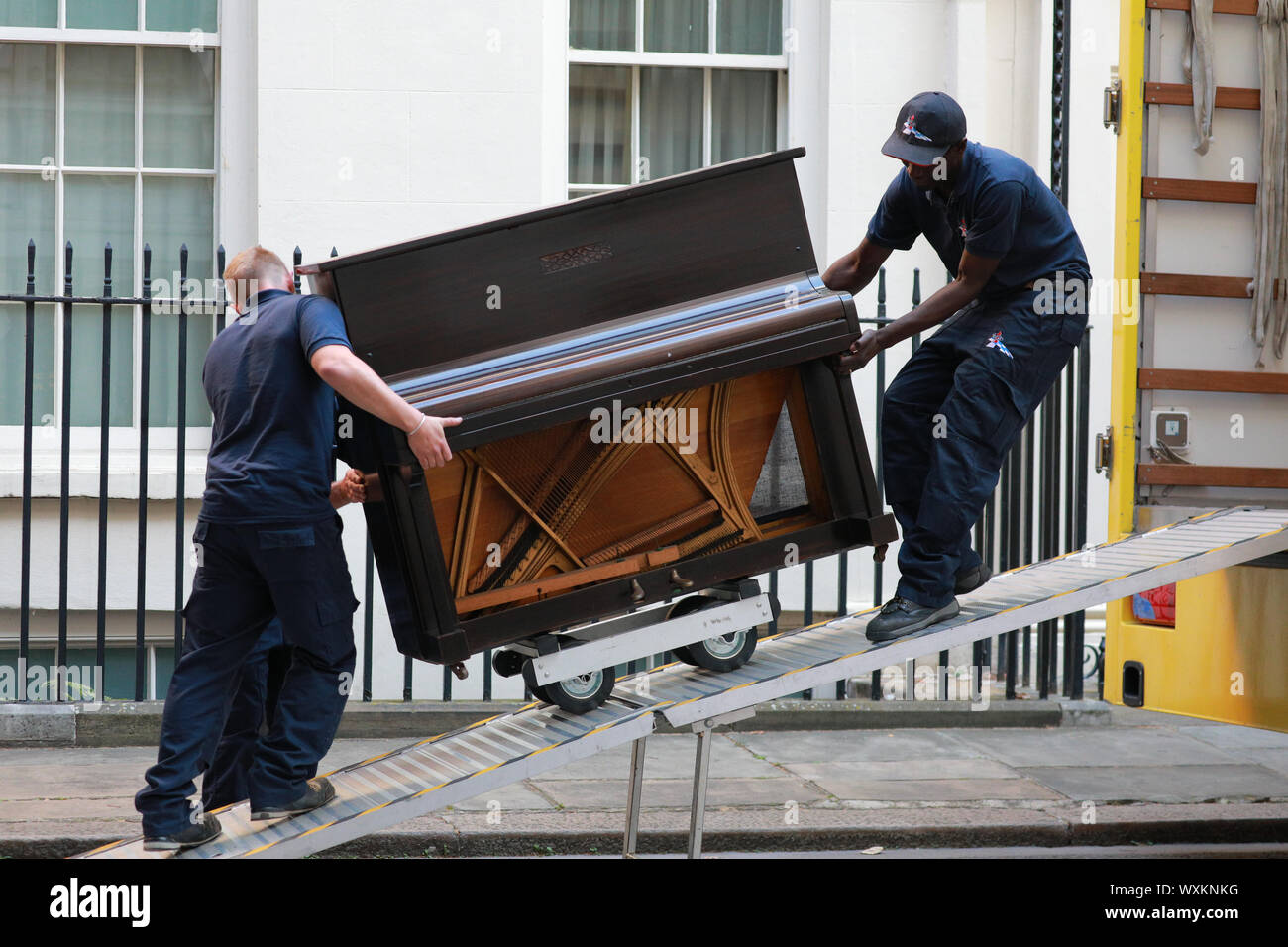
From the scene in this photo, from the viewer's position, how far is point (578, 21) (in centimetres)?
801

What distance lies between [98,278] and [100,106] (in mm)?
948

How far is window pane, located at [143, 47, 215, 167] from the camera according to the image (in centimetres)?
766

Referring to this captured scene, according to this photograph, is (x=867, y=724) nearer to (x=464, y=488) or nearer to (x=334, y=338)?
(x=464, y=488)

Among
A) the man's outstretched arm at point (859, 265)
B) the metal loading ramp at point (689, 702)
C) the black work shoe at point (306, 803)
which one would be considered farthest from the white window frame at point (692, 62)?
the black work shoe at point (306, 803)

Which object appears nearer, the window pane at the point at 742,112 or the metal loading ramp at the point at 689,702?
the metal loading ramp at the point at 689,702

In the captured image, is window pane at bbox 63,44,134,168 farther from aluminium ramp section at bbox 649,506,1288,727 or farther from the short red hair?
aluminium ramp section at bbox 649,506,1288,727

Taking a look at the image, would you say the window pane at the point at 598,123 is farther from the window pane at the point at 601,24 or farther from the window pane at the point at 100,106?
the window pane at the point at 100,106

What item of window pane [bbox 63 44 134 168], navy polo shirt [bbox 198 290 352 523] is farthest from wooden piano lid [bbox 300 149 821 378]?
window pane [bbox 63 44 134 168]

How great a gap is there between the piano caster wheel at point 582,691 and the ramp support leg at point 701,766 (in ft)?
1.02

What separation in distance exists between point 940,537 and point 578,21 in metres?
4.81

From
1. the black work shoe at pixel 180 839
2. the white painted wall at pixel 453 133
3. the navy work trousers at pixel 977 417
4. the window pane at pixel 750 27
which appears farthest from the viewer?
the window pane at pixel 750 27

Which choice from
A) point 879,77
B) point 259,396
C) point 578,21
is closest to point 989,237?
point 259,396

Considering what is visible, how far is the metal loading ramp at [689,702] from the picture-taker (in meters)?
3.82
